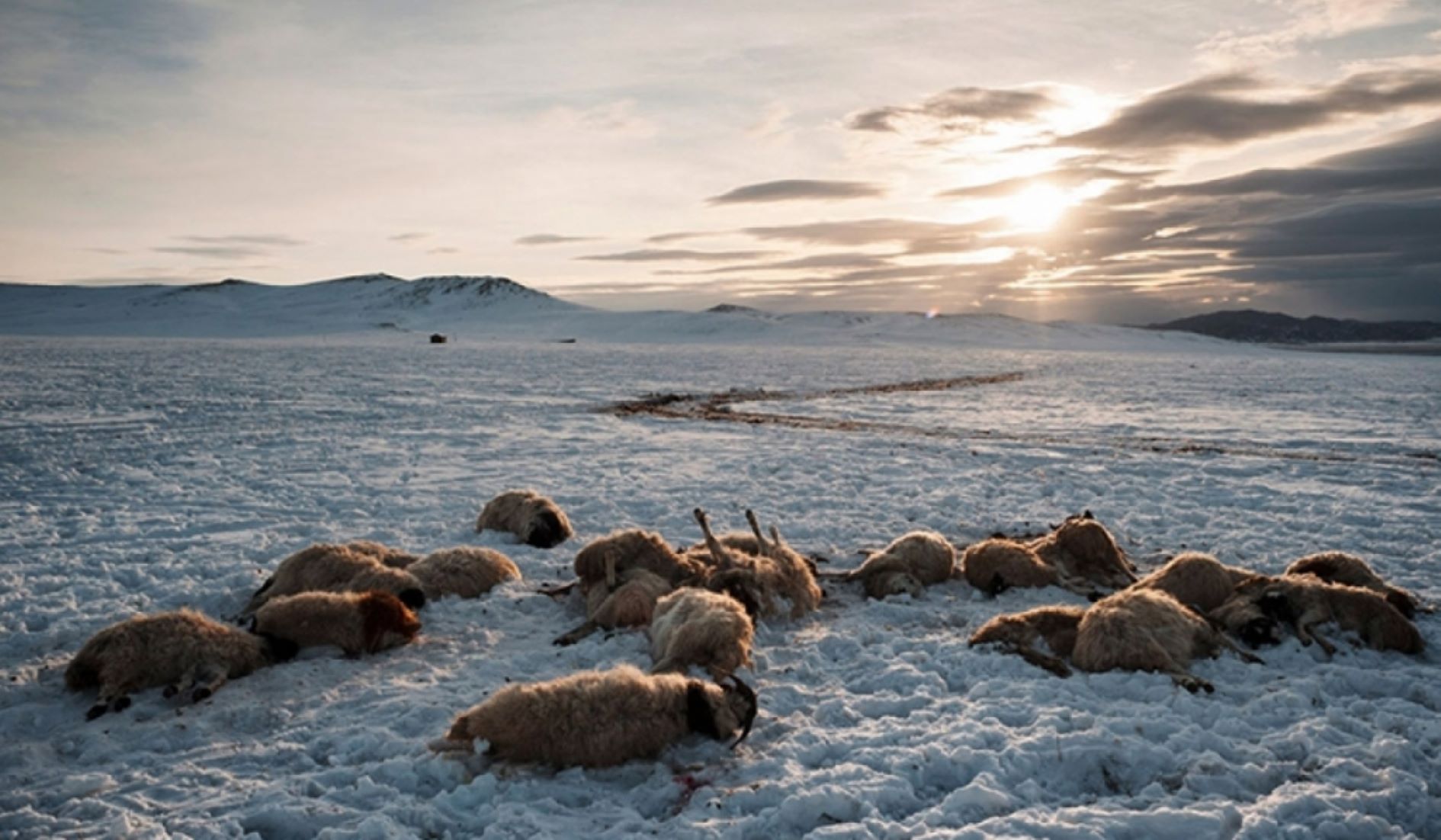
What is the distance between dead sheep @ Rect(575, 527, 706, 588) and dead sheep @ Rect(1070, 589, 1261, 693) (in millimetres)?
3363

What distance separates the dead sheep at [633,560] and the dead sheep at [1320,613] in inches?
183

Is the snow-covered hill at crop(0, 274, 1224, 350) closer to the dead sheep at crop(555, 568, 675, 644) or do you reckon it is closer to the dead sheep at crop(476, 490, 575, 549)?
the dead sheep at crop(476, 490, 575, 549)

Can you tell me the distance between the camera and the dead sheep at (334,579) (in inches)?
314

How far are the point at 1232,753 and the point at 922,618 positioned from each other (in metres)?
2.99

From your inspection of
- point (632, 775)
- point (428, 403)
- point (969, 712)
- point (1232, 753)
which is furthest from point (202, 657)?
point (428, 403)

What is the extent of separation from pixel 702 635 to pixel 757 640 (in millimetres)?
1089

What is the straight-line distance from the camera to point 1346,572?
26.9ft

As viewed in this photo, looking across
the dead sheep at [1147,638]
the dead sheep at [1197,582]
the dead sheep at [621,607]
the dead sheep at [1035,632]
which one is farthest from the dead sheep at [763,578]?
the dead sheep at [1197,582]

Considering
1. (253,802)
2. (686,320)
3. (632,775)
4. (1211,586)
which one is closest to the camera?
(253,802)

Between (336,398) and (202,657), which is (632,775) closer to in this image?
(202,657)

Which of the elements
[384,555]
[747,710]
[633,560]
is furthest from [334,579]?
[747,710]

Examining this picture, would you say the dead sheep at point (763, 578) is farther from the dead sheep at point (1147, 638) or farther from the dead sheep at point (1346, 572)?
the dead sheep at point (1346, 572)

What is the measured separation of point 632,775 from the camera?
5.16 m

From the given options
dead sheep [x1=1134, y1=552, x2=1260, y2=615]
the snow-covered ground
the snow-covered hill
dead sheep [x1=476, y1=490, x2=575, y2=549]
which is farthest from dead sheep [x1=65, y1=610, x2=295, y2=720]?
the snow-covered hill
